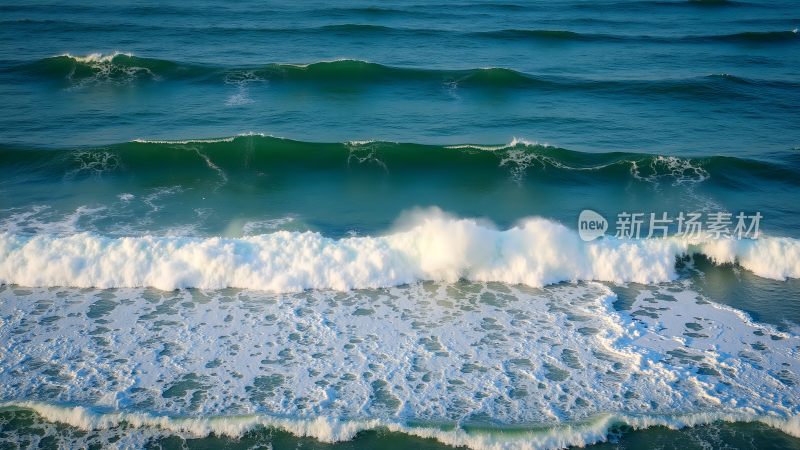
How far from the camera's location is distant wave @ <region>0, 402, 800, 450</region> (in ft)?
22.7

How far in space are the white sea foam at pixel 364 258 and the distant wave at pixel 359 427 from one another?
2.94 meters

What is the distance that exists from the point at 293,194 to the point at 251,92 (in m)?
5.88

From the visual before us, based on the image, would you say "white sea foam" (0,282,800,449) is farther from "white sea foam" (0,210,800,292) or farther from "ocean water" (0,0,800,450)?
"white sea foam" (0,210,800,292)

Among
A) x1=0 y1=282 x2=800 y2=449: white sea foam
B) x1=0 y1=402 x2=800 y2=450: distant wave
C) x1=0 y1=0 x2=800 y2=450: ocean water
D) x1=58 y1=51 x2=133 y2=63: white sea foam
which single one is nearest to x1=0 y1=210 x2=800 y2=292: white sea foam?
x1=0 y1=0 x2=800 y2=450: ocean water

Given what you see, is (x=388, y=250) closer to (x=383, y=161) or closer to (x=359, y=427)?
(x=359, y=427)

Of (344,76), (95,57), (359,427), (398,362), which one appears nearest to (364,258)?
(398,362)

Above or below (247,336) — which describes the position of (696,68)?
above

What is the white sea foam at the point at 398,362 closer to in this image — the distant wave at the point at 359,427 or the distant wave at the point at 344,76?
the distant wave at the point at 359,427

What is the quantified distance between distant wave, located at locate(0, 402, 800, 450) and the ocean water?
0.03 metres

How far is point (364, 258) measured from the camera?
10.3 meters

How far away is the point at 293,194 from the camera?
13203 mm

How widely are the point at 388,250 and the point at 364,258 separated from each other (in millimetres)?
434

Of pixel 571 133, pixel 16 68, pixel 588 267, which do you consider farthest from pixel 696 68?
pixel 16 68

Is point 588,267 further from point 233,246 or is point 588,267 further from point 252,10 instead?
point 252,10
